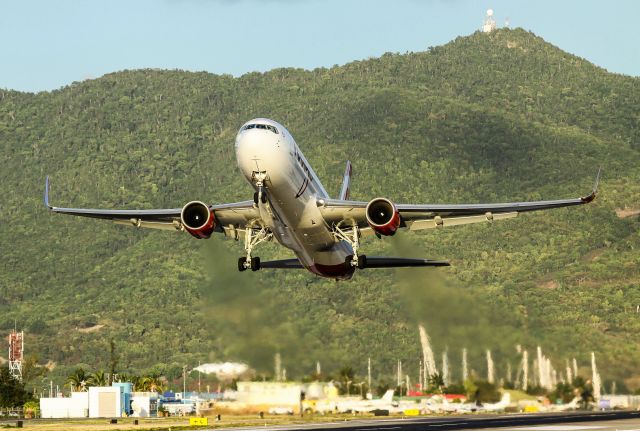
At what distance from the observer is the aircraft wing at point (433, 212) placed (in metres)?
58.7

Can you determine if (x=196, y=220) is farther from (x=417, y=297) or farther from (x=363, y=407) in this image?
(x=363, y=407)

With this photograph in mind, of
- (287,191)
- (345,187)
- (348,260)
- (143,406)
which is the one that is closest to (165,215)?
(287,191)

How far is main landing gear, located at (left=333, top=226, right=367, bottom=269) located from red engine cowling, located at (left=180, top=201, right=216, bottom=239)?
6.98 meters

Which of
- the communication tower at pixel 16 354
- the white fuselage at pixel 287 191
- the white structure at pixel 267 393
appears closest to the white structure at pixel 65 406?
the communication tower at pixel 16 354

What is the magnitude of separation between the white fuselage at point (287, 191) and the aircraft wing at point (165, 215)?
5.27 ft

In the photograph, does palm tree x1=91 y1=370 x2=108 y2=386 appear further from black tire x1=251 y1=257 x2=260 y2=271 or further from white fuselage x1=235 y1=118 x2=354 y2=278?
black tire x1=251 y1=257 x2=260 y2=271

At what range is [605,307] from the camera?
150m

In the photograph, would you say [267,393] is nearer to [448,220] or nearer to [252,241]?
[448,220]

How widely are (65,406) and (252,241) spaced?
319 feet

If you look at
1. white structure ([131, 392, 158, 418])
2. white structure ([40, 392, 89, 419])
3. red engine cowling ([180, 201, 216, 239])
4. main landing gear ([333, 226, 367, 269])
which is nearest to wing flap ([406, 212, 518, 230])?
main landing gear ([333, 226, 367, 269])

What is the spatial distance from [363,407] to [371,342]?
613 centimetres

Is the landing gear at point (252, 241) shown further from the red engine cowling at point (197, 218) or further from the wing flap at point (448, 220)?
the wing flap at point (448, 220)

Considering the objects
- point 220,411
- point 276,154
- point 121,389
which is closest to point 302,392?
point 220,411

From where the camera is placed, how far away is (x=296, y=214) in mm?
57781
